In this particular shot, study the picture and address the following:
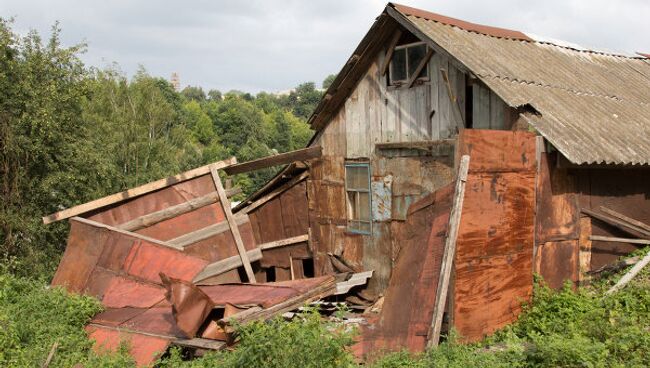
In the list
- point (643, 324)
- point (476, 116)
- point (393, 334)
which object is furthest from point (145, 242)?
point (643, 324)

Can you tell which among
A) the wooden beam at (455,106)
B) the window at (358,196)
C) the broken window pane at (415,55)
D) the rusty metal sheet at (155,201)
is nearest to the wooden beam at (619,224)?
the wooden beam at (455,106)

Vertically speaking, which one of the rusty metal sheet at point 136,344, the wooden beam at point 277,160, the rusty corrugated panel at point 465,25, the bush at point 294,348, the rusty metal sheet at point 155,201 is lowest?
the rusty metal sheet at point 136,344

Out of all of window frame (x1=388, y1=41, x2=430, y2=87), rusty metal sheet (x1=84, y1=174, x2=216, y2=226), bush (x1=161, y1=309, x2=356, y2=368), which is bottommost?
bush (x1=161, y1=309, x2=356, y2=368)

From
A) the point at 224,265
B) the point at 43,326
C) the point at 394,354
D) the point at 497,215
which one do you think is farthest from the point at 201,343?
the point at 497,215

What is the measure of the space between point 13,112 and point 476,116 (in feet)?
32.9

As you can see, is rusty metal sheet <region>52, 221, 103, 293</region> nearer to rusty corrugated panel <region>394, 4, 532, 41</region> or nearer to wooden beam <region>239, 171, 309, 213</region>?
wooden beam <region>239, 171, 309, 213</region>

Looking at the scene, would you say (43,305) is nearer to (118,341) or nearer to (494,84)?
(118,341)

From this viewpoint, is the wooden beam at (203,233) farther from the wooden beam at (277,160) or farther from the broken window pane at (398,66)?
the broken window pane at (398,66)

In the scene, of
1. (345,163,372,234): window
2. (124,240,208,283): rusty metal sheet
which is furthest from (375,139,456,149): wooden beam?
(124,240,208,283): rusty metal sheet

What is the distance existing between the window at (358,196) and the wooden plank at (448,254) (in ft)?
13.1

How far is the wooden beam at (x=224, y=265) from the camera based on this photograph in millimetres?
9719

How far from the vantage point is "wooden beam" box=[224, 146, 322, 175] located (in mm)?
10996

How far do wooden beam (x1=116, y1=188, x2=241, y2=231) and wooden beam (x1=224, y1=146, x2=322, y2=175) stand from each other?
0.78m

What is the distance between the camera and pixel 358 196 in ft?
35.8
